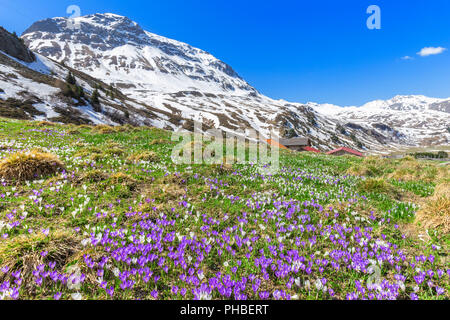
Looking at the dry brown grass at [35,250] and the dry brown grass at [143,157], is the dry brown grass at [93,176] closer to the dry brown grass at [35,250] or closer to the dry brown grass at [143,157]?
the dry brown grass at [143,157]

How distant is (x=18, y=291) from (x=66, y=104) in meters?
76.5

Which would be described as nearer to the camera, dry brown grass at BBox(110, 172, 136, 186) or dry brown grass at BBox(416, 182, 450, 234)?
dry brown grass at BBox(416, 182, 450, 234)

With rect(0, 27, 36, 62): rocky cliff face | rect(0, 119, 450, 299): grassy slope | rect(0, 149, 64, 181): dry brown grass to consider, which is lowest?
rect(0, 119, 450, 299): grassy slope

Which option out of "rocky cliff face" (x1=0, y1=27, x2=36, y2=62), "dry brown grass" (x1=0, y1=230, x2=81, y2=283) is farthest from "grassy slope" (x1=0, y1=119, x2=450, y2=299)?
"rocky cliff face" (x1=0, y1=27, x2=36, y2=62)

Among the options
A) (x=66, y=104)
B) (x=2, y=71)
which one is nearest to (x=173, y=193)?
(x=66, y=104)

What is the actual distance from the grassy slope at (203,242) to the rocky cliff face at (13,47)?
132676 mm

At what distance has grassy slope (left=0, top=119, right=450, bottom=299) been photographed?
3.03 meters

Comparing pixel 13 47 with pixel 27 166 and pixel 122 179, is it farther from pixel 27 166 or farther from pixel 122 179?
pixel 122 179

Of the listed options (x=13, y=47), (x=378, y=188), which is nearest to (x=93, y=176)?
(x=378, y=188)

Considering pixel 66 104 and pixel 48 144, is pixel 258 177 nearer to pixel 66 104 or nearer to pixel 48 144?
pixel 48 144

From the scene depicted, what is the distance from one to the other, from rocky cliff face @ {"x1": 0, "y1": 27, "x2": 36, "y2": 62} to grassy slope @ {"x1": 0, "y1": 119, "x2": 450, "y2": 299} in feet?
435

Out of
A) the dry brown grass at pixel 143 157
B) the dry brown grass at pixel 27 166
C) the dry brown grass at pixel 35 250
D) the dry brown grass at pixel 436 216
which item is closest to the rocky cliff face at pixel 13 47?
the dry brown grass at pixel 143 157

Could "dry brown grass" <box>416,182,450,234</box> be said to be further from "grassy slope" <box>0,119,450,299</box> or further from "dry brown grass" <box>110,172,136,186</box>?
"dry brown grass" <box>110,172,136,186</box>
